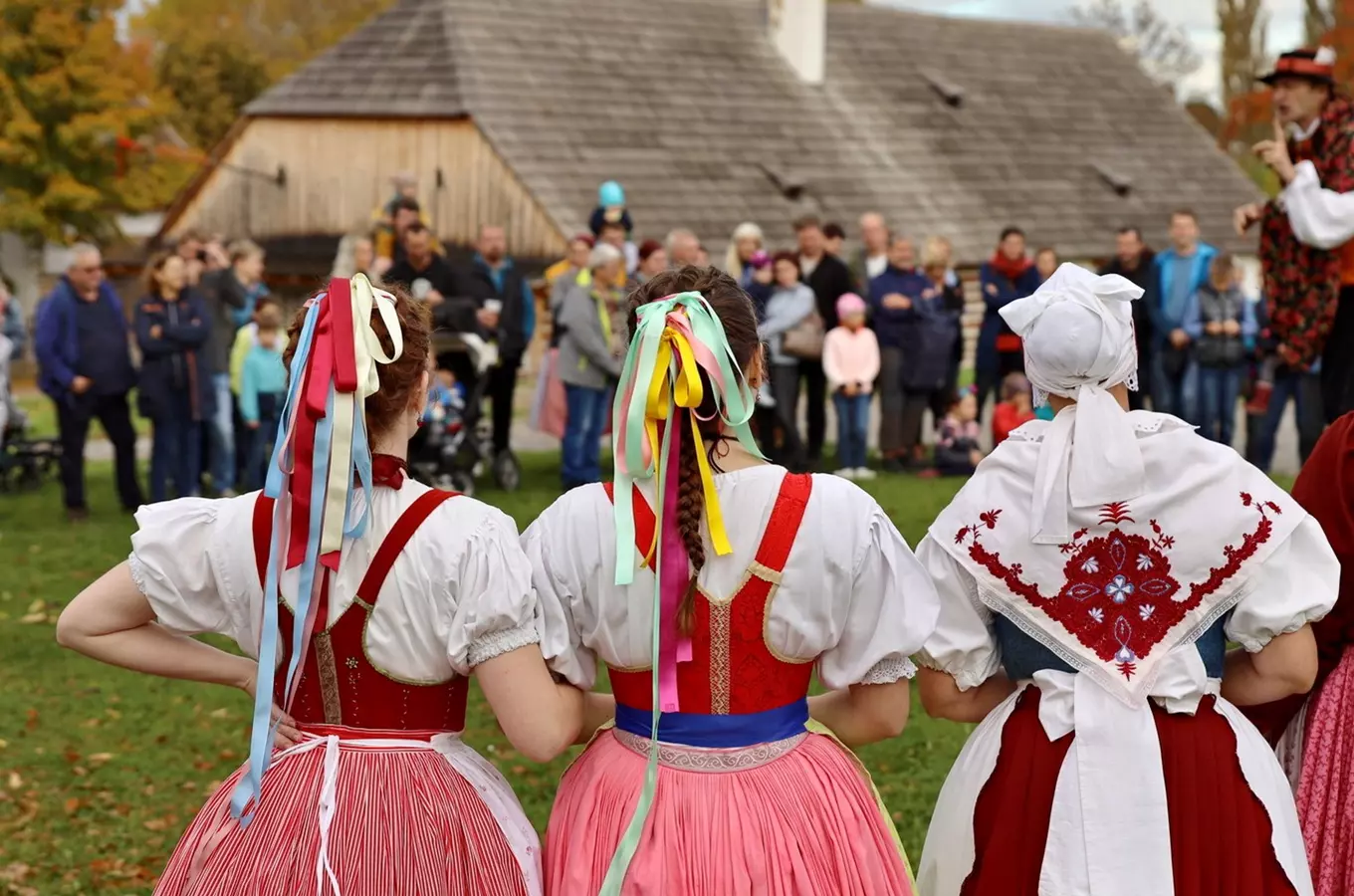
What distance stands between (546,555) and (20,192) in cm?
3357

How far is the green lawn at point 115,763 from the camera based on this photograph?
527 centimetres

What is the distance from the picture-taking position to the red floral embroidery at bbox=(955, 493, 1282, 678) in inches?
121

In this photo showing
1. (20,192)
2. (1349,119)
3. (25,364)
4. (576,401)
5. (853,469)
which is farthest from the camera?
(20,192)

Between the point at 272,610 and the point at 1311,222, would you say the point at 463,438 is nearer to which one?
the point at 1311,222

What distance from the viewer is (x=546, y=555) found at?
3039 millimetres

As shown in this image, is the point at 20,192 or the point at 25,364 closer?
the point at 25,364

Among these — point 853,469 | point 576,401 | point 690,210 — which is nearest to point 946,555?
point 576,401

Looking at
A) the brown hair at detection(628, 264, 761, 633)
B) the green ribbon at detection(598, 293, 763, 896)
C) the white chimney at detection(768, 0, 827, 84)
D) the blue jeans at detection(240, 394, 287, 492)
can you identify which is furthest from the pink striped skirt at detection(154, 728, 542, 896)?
the white chimney at detection(768, 0, 827, 84)

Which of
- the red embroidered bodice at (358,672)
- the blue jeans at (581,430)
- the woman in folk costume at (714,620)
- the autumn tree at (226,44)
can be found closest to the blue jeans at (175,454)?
the blue jeans at (581,430)

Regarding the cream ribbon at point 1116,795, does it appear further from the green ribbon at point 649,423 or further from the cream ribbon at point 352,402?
the cream ribbon at point 352,402

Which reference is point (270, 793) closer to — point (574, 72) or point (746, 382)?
point (746, 382)

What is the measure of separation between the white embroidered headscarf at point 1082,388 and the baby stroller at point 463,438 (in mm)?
8322

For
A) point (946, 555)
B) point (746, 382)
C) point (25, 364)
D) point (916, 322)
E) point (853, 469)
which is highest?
point (746, 382)

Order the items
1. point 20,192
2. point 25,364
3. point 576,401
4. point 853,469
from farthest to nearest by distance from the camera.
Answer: point 20,192 < point 25,364 < point 853,469 < point 576,401
